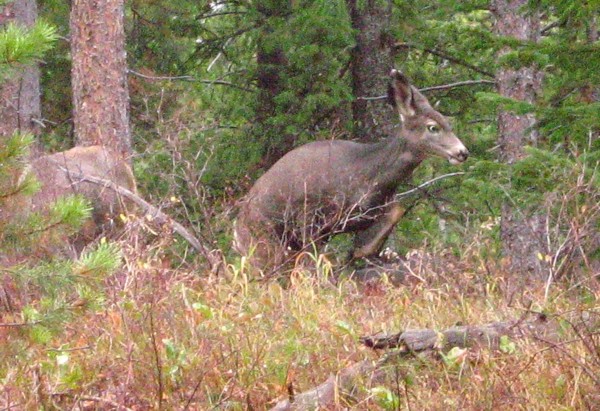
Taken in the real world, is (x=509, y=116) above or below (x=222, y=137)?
above

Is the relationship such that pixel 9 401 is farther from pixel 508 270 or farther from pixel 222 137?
pixel 222 137

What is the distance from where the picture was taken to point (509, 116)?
13.5 metres

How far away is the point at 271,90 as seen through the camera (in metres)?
17.8

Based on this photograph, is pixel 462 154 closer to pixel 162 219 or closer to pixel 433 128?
pixel 433 128

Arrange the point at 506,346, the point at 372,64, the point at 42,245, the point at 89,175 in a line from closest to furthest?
1. the point at 42,245
2. the point at 506,346
3. the point at 89,175
4. the point at 372,64

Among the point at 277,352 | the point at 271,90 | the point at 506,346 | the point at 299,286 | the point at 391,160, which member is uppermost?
the point at 506,346

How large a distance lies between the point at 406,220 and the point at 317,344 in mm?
11351

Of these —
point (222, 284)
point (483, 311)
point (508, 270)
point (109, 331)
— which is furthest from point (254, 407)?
point (508, 270)

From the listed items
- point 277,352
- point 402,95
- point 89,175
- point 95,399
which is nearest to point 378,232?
point 402,95

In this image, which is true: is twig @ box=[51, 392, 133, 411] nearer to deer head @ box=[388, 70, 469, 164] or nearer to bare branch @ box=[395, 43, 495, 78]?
deer head @ box=[388, 70, 469, 164]

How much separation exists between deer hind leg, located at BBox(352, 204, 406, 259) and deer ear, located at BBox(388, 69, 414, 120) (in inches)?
44.6

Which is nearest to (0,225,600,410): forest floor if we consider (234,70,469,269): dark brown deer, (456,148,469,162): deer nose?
(234,70,469,269): dark brown deer

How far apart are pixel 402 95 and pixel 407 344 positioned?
7172mm

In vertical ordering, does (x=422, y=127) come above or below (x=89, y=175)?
above
